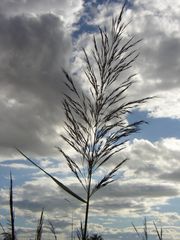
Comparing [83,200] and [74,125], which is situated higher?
[74,125]

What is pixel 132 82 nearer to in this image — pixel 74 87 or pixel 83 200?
pixel 74 87

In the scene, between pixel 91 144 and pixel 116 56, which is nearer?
pixel 91 144

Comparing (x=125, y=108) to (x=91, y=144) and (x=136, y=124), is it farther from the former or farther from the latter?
(x=91, y=144)

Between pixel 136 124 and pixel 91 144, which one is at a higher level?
pixel 136 124

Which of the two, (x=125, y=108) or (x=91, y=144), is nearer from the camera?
(x=91, y=144)

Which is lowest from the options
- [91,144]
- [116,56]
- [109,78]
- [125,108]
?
[91,144]

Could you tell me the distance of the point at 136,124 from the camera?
3949mm

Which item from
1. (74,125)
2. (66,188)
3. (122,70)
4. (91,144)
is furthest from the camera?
(122,70)

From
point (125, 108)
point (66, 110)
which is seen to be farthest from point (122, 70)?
point (66, 110)

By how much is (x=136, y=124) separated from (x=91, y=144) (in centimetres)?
62

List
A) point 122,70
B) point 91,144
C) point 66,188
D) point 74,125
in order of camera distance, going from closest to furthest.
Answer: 1. point 66,188
2. point 91,144
3. point 74,125
4. point 122,70

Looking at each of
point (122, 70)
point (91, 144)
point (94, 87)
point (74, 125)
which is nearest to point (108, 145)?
point (91, 144)

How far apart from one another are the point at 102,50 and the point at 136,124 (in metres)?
0.92

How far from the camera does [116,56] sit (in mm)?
4070
